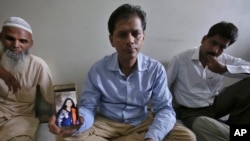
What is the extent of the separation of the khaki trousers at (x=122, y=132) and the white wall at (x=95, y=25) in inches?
21.9

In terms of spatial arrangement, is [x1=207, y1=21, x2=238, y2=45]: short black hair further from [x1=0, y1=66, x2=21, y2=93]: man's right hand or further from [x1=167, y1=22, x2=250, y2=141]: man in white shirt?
[x1=0, y1=66, x2=21, y2=93]: man's right hand

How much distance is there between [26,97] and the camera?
1.58 metres

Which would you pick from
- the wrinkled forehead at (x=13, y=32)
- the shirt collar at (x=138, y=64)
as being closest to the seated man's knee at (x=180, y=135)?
the shirt collar at (x=138, y=64)

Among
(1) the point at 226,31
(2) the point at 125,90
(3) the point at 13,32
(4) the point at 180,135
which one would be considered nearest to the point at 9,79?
(3) the point at 13,32

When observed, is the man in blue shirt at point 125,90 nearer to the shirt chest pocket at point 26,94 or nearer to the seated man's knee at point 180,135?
the seated man's knee at point 180,135

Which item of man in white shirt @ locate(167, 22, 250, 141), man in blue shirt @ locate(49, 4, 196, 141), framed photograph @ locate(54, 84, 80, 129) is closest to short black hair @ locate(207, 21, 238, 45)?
man in white shirt @ locate(167, 22, 250, 141)

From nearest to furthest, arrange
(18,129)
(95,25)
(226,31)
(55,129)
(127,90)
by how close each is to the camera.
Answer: (55,129) → (127,90) → (18,129) → (226,31) → (95,25)

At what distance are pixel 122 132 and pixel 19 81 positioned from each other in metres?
0.76

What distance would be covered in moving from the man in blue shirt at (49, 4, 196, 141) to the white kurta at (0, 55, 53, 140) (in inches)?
16.5

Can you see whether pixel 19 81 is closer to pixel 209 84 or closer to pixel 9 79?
pixel 9 79

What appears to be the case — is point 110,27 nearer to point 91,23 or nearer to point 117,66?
point 117,66

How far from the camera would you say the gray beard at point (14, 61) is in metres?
Result: 1.48

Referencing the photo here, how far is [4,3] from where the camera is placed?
1576 mm

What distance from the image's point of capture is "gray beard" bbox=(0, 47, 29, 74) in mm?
1483
